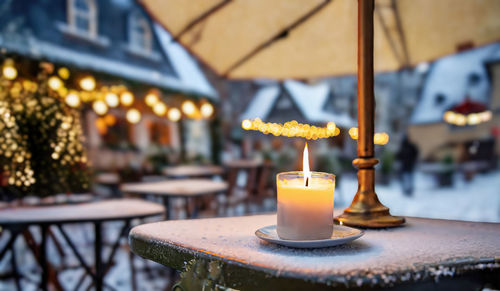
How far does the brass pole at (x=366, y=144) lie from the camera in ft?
2.82

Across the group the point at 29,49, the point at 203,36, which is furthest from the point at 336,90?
the point at 203,36

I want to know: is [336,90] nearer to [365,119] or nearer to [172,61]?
[172,61]

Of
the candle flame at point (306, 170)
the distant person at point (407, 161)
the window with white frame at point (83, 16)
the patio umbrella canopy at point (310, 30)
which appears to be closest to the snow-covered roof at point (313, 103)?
the distant person at point (407, 161)

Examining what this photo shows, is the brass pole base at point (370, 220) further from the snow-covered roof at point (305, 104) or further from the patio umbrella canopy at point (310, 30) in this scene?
the snow-covered roof at point (305, 104)

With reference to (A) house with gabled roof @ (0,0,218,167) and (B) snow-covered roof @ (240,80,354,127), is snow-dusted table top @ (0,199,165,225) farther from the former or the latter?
(B) snow-covered roof @ (240,80,354,127)

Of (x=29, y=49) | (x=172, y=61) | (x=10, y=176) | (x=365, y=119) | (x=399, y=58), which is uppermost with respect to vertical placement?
A: (x=172, y=61)

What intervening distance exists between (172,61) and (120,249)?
8106mm

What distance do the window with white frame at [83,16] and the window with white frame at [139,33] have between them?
3.72 feet

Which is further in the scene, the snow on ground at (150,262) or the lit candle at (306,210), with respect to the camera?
the snow on ground at (150,262)

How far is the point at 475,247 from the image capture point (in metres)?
0.61

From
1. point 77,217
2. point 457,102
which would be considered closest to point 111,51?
point 77,217

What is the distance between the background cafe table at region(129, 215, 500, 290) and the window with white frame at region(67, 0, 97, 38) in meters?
9.44

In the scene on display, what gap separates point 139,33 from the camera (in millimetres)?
10602

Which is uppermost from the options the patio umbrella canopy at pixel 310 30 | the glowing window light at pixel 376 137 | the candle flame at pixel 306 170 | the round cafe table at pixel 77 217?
the patio umbrella canopy at pixel 310 30
